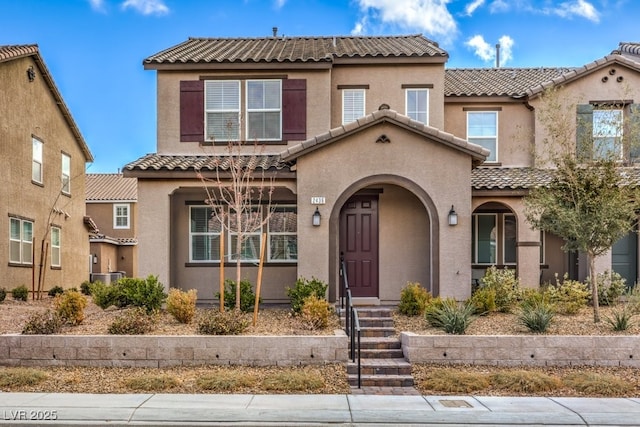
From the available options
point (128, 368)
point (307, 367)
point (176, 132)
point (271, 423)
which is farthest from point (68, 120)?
point (271, 423)

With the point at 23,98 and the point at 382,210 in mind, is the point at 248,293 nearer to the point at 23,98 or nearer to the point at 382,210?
the point at 382,210

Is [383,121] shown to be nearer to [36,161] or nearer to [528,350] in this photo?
[528,350]

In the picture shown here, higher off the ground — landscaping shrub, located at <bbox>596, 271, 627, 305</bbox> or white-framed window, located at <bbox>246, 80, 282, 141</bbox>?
white-framed window, located at <bbox>246, 80, 282, 141</bbox>

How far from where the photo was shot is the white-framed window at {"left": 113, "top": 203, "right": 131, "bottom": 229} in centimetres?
3434

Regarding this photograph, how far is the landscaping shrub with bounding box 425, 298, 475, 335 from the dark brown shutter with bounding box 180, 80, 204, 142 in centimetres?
763

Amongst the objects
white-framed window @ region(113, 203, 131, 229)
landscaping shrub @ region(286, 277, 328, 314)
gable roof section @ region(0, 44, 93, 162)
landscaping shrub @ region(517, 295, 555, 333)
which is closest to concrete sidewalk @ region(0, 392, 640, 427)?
landscaping shrub @ region(517, 295, 555, 333)

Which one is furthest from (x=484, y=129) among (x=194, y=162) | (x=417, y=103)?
(x=194, y=162)

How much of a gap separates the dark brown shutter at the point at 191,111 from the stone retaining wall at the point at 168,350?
653cm

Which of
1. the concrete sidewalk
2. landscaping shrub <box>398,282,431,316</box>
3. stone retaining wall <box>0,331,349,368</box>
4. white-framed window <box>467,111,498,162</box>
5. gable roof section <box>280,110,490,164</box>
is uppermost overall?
white-framed window <box>467,111,498,162</box>

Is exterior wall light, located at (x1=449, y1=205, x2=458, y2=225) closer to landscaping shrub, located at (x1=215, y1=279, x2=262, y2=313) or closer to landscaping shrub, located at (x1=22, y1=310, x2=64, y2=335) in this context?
landscaping shrub, located at (x1=215, y1=279, x2=262, y2=313)

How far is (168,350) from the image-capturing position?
9688 millimetres

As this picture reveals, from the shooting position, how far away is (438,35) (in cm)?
1878

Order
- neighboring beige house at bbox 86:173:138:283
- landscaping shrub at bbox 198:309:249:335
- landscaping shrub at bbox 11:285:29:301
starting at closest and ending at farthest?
landscaping shrub at bbox 198:309:249:335
landscaping shrub at bbox 11:285:29:301
neighboring beige house at bbox 86:173:138:283

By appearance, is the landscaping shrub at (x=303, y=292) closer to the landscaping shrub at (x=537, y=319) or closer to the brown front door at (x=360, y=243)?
the brown front door at (x=360, y=243)
